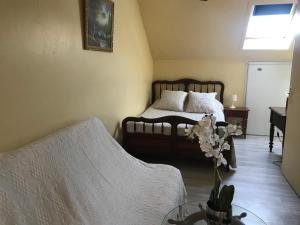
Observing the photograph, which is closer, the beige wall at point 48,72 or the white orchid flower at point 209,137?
the white orchid flower at point 209,137

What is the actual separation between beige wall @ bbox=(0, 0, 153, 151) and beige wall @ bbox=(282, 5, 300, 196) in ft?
6.42

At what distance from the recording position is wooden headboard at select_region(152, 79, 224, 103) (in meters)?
4.86

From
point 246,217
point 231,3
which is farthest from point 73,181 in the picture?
point 231,3

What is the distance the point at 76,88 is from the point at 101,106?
0.54 meters

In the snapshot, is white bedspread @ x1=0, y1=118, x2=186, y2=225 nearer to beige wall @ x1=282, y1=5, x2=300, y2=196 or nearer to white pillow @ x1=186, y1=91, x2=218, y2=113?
beige wall @ x1=282, y1=5, x2=300, y2=196

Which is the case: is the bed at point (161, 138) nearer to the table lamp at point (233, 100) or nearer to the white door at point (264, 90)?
the table lamp at point (233, 100)

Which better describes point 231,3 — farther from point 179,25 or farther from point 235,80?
point 235,80

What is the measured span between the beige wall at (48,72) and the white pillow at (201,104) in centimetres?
157

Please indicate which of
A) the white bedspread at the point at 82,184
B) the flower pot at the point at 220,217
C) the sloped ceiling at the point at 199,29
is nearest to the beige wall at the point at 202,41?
the sloped ceiling at the point at 199,29

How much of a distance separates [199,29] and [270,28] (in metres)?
1.20

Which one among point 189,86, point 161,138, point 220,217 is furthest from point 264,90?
point 220,217

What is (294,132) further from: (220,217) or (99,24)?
(99,24)

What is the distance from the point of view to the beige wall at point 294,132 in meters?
2.76

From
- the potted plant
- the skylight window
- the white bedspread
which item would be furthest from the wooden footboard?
the skylight window
